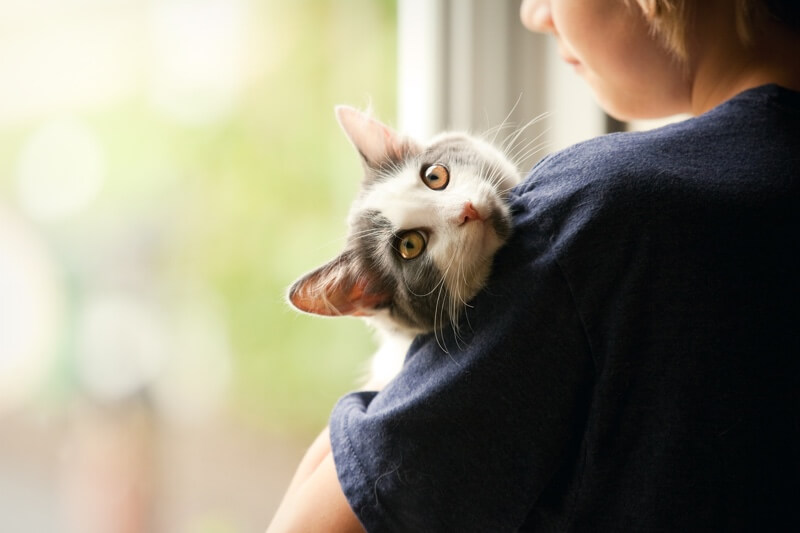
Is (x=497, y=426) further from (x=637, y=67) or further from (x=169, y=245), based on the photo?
(x=169, y=245)

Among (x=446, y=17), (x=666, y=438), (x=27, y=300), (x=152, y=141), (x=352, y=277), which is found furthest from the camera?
(x=446, y=17)

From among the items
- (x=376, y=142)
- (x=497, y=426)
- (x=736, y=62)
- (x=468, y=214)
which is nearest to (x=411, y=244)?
(x=468, y=214)

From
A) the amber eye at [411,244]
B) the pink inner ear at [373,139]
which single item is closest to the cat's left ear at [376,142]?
the pink inner ear at [373,139]

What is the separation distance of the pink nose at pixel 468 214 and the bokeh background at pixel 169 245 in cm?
50

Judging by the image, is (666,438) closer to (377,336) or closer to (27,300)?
(377,336)

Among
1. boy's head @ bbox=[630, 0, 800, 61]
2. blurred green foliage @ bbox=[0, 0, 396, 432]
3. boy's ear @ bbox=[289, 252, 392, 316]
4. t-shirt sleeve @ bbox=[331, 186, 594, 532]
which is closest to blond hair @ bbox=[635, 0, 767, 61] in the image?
boy's head @ bbox=[630, 0, 800, 61]

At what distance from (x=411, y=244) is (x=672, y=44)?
1.43 ft

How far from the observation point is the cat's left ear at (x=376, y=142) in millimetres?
1224

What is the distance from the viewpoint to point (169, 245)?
141 cm

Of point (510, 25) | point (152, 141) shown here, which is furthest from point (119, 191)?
point (510, 25)

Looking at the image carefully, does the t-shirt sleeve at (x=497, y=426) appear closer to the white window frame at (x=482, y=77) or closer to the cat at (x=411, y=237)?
the cat at (x=411, y=237)

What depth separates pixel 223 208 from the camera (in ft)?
4.83

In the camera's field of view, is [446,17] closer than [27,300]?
No

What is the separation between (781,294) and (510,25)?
99 centimetres
